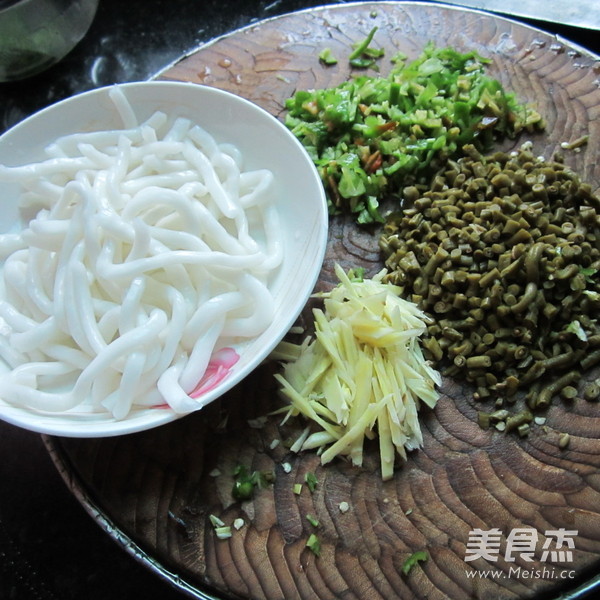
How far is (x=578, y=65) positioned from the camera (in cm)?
231

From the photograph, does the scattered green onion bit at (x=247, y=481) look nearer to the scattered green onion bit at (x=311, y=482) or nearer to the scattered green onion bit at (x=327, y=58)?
the scattered green onion bit at (x=311, y=482)

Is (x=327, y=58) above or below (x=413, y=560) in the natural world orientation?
above

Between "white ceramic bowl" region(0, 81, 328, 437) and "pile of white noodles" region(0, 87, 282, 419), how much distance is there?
0.06 metres

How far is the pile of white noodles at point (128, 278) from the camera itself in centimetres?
171

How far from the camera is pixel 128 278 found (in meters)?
1.76

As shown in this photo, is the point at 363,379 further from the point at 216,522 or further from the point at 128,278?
the point at 128,278

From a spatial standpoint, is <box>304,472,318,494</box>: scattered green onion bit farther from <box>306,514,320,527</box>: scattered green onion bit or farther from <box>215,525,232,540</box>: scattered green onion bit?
<box>215,525,232,540</box>: scattered green onion bit

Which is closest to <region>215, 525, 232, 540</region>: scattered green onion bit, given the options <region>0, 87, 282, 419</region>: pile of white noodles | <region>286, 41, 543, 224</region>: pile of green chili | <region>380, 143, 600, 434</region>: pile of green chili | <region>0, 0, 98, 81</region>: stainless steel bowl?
<region>0, 87, 282, 419</region>: pile of white noodles

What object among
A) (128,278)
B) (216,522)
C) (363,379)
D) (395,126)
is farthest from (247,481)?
(395,126)

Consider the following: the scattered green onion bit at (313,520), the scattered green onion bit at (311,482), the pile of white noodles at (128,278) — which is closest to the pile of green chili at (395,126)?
the pile of white noodles at (128,278)

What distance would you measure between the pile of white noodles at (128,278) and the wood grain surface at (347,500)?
25 cm

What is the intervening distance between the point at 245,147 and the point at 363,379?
94 cm

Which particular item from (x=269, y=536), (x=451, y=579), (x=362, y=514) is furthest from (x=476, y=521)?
(x=269, y=536)

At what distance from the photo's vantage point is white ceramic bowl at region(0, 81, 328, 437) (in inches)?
72.9
